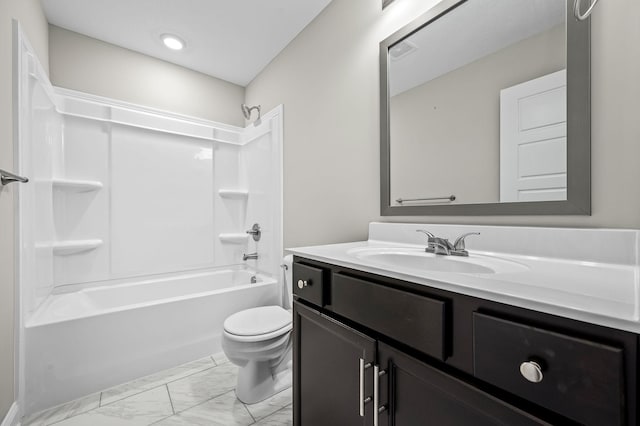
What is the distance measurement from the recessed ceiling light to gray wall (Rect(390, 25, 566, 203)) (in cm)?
189

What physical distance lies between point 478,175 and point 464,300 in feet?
2.24

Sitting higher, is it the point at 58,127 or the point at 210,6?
the point at 210,6

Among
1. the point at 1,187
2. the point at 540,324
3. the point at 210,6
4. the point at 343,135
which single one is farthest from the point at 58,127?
the point at 540,324

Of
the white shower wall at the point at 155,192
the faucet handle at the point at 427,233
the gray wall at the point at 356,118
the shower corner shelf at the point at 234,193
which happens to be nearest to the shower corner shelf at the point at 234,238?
the white shower wall at the point at 155,192

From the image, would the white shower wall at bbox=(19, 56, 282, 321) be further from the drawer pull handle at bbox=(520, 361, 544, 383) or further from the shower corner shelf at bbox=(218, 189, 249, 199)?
the drawer pull handle at bbox=(520, 361, 544, 383)

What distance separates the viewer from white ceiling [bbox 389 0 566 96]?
942 millimetres

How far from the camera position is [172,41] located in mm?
2188

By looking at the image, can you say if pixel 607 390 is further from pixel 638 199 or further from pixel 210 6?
pixel 210 6

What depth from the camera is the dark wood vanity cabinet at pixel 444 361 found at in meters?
0.43

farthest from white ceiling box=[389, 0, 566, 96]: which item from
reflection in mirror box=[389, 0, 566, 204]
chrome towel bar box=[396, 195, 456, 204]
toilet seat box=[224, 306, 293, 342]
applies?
toilet seat box=[224, 306, 293, 342]

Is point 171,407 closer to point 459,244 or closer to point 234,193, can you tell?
point 459,244

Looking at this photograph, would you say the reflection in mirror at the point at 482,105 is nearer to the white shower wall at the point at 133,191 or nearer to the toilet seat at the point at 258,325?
the toilet seat at the point at 258,325

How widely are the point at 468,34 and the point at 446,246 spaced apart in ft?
2.93

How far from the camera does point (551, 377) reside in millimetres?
471
